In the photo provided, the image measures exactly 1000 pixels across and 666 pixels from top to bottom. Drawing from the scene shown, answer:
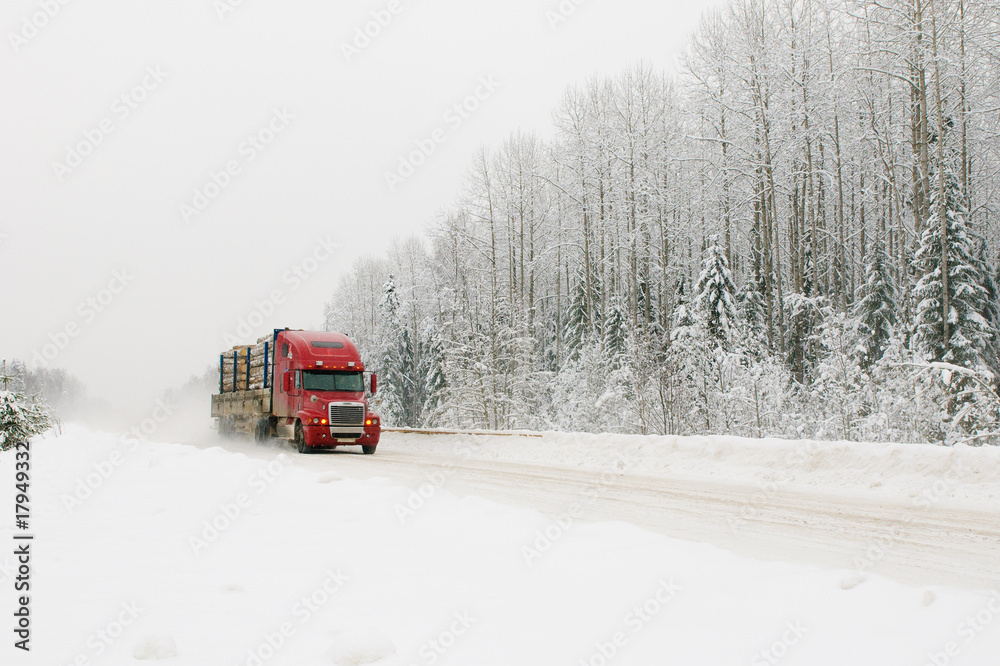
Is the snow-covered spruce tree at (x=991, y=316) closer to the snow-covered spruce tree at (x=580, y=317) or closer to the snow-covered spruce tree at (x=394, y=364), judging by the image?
the snow-covered spruce tree at (x=580, y=317)

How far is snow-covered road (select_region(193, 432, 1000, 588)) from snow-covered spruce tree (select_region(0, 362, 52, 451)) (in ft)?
32.8

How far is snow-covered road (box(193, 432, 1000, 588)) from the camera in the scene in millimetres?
6324

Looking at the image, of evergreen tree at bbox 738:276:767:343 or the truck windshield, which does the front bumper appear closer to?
the truck windshield

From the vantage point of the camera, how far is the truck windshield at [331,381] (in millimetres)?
20547

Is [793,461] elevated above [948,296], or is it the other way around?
[948,296]

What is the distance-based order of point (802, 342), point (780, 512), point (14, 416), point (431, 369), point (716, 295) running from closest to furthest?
1. point (780, 512)
2. point (14, 416)
3. point (802, 342)
4. point (716, 295)
5. point (431, 369)

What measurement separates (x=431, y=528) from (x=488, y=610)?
255cm

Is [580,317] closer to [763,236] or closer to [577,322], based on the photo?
[577,322]

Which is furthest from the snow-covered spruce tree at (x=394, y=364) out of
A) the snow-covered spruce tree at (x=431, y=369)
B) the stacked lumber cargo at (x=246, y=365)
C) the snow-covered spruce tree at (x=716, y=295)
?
the snow-covered spruce tree at (x=716, y=295)

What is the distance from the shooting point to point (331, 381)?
20.8m

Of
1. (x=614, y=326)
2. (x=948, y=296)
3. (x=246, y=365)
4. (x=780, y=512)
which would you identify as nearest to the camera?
(x=780, y=512)

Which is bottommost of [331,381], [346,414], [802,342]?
[346,414]

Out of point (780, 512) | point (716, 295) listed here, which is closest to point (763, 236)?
point (716, 295)

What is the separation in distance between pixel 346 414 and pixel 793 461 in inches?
492
